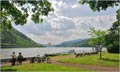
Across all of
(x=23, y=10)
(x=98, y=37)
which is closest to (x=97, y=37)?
(x=98, y=37)

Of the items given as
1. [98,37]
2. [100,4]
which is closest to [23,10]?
[100,4]

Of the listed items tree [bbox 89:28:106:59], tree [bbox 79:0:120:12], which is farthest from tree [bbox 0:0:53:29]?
tree [bbox 89:28:106:59]

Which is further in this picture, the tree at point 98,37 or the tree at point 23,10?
the tree at point 98,37

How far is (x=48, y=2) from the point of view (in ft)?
73.4

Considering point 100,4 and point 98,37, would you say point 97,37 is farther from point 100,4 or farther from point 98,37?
point 100,4

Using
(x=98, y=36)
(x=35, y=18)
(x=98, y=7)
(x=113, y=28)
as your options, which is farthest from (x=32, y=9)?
(x=98, y=36)

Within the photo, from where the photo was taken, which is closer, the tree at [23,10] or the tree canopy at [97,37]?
the tree at [23,10]

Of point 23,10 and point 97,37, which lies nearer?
point 23,10

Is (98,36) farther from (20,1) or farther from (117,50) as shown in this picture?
(20,1)

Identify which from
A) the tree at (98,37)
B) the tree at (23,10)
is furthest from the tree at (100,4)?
the tree at (98,37)

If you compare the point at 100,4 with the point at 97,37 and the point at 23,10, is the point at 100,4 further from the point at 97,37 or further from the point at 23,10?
the point at 97,37

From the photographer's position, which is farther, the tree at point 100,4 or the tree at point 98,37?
the tree at point 98,37

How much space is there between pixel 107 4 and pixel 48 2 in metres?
7.48

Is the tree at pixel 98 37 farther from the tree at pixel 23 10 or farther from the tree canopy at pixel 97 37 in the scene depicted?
the tree at pixel 23 10
